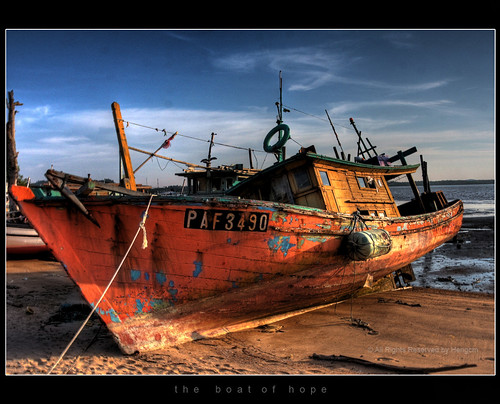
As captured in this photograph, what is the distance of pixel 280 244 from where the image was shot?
5316 mm

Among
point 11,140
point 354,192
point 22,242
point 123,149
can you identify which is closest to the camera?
point 123,149

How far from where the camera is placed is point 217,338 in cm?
544

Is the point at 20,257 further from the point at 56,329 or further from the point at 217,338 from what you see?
the point at 217,338

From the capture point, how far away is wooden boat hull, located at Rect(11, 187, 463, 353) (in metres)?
4.76

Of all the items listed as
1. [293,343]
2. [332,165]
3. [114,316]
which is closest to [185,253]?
[114,316]

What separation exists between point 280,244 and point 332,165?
3029 millimetres

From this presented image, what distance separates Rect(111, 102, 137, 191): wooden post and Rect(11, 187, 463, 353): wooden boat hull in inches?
86.5

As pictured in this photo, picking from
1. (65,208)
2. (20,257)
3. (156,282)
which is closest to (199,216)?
(156,282)

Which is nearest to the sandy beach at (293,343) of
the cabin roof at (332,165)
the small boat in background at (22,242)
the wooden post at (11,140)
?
the cabin roof at (332,165)

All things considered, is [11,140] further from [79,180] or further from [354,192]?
[354,192]

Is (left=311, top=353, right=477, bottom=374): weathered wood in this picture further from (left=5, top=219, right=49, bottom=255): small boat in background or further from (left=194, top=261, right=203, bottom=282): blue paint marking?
(left=5, top=219, right=49, bottom=255): small boat in background

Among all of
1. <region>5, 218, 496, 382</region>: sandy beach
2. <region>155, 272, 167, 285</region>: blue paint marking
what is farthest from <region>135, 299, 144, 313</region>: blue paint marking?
<region>5, 218, 496, 382</region>: sandy beach

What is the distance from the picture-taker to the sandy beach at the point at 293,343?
4.36 m

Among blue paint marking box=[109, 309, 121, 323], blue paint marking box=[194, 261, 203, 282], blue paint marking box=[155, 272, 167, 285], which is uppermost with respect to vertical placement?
blue paint marking box=[194, 261, 203, 282]
